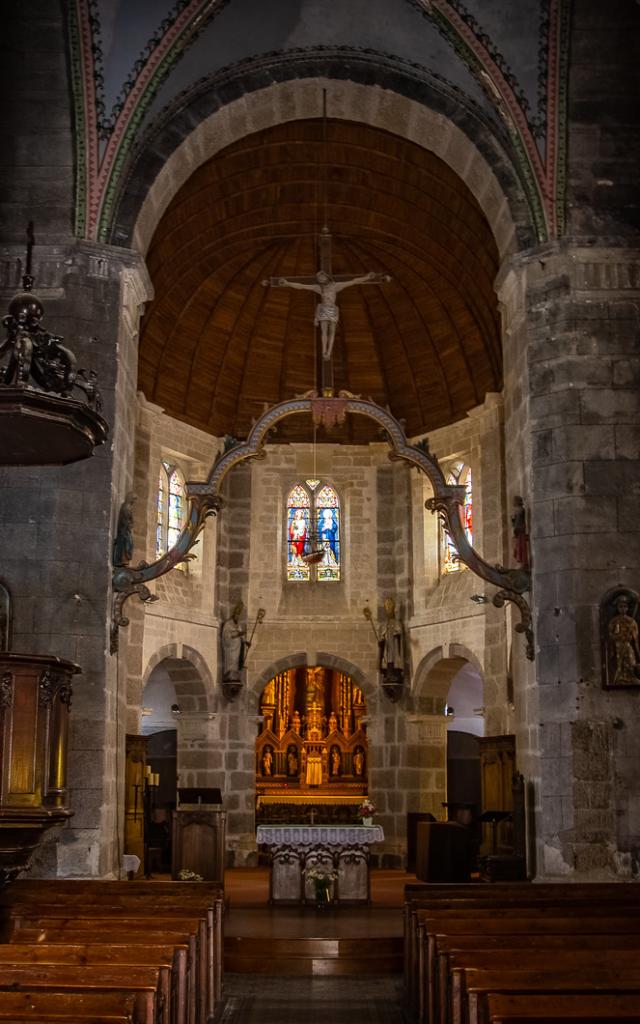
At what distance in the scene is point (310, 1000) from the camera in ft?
30.2

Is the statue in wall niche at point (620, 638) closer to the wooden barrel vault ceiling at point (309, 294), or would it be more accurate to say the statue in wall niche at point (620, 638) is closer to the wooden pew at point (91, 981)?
the wooden barrel vault ceiling at point (309, 294)

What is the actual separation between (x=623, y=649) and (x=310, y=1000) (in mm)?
4501

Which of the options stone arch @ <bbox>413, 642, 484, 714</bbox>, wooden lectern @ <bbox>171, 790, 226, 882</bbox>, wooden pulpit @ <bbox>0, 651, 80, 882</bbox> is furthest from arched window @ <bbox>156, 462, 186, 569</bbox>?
wooden pulpit @ <bbox>0, 651, 80, 882</bbox>

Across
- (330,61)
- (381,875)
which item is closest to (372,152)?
(330,61)

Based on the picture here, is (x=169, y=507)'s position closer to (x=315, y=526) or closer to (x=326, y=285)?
(x=315, y=526)

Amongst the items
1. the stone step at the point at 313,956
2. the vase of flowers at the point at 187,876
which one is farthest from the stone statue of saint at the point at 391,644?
the stone step at the point at 313,956

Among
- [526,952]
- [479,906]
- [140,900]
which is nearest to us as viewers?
[526,952]

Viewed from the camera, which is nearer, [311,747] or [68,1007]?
[68,1007]

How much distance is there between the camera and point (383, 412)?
12.1m

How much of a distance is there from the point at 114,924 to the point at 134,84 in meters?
9.35

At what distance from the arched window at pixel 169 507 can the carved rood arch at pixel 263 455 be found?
786cm

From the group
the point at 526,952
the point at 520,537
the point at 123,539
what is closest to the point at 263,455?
the point at 123,539

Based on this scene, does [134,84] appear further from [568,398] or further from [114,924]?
[114,924]

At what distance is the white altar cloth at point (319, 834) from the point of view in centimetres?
1385
